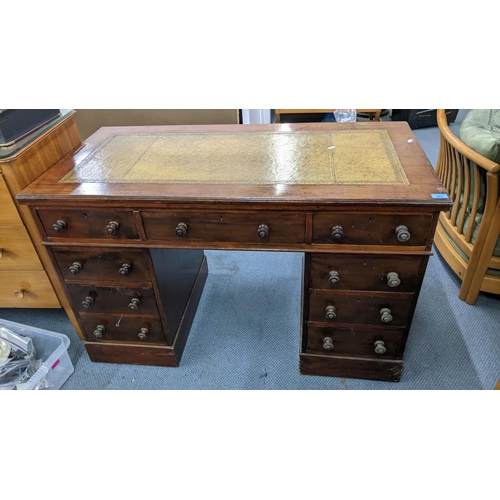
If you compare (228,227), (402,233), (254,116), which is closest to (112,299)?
(228,227)

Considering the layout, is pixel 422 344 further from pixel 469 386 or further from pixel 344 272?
pixel 344 272

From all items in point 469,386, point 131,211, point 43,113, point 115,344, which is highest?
point 43,113

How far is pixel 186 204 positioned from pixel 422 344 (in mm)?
1212

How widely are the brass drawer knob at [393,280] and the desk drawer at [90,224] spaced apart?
0.82 metres

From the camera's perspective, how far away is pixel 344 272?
1336 millimetres

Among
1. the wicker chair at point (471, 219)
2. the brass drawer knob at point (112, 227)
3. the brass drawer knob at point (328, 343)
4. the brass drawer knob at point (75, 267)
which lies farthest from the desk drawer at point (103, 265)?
the wicker chair at point (471, 219)

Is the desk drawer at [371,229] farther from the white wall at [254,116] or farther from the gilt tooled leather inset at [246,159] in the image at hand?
the white wall at [254,116]

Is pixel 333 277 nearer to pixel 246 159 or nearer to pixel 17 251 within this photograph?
pixel 246 159

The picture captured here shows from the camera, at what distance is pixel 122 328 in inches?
64.1

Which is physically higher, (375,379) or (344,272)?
(344,272)

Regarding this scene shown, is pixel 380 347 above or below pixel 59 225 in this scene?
below

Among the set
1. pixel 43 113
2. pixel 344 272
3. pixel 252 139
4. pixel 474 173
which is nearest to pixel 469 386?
pixel 344 272

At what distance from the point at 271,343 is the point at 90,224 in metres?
0.92

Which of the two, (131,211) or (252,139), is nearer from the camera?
(131,211)
